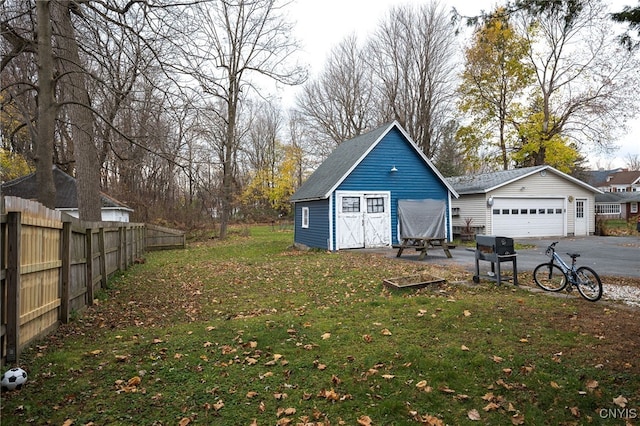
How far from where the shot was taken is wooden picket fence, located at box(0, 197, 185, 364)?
3924mm

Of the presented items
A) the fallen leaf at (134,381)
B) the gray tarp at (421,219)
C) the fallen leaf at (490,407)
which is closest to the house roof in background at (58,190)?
the gray tarp at (421,219)

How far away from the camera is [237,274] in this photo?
10922mm

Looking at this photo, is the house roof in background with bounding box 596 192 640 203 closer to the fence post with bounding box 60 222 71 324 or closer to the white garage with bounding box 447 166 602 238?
the white garage with bounding box 447 166 602 238

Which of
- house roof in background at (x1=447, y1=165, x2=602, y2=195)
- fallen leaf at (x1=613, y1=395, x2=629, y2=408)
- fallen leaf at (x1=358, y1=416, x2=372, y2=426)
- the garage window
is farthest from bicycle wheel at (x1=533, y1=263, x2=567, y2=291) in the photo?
the garage window

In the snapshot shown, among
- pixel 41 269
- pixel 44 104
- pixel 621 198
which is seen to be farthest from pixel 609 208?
pixel 41 269

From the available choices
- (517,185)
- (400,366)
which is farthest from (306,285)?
(517,185)

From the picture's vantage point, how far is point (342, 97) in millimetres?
35438

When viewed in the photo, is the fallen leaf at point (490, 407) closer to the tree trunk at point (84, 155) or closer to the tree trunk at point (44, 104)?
the tree trunk at point (44, 104)

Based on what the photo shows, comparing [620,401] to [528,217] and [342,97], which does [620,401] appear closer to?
[528,217]

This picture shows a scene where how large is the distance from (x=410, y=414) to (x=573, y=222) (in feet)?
81.0

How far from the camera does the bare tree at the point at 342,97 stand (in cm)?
3497

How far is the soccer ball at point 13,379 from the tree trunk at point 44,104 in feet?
16.1

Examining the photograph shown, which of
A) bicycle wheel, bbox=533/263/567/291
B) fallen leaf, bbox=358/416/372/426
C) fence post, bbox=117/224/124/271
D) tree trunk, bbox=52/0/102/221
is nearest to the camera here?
fallen leaf, bbox=358/416/372/426

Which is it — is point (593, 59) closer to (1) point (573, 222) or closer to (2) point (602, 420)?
(1) point (573, 222)
